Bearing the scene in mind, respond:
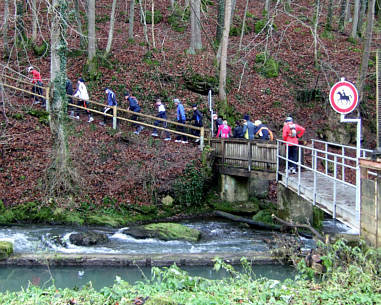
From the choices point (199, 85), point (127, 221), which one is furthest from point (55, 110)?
point (199, 85)

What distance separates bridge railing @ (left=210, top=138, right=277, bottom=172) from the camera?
54.3 ft

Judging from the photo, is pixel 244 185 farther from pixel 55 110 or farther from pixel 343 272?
pixel 343 272

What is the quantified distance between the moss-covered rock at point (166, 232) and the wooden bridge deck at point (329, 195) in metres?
3.67

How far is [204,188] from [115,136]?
4.78 metres

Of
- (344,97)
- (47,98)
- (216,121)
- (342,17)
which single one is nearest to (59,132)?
(47,98)

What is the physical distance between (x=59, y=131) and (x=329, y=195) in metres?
10.3

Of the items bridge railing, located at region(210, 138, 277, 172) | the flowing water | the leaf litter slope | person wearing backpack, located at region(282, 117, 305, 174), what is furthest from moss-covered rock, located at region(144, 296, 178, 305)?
bridge railing, located at region(210, 138, 277, 172)

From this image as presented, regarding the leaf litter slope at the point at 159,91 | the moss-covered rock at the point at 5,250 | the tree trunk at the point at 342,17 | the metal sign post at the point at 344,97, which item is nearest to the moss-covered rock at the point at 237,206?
the leaf litter slope at the point at 159,91

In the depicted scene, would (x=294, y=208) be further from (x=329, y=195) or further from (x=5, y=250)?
(x=5, y=250)

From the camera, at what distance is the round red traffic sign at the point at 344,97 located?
8.62 m

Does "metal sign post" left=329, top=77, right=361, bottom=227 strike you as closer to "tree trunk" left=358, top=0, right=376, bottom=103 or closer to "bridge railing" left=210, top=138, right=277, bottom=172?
"bridge railing" left=210, top=138, right=277, bottom=172

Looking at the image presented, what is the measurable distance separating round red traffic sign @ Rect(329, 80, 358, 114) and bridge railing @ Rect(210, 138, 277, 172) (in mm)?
7320

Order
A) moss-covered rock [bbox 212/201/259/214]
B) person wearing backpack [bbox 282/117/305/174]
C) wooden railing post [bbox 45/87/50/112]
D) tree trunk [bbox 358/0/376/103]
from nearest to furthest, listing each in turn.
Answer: person wearing backpack [bbox 282/117/305/174] < moss-covered rock [bbox 212/201/259/214] < wooden railing post [bbox 45/87/50/112] < tree trunk [bbox 358/0/376/103]

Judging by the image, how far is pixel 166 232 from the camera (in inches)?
563
